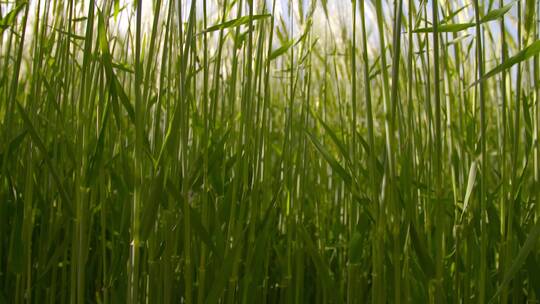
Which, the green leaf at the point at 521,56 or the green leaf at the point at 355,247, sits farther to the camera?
the green leaf at the point at 355,247

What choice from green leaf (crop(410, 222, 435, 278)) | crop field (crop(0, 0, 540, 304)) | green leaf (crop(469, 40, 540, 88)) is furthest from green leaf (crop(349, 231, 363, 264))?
green leaf (crop(469, 40, 540, 88))

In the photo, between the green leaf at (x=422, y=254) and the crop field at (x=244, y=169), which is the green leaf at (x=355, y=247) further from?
the green leaf at (x=422, y=254)

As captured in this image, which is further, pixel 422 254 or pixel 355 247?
pixel 355 247

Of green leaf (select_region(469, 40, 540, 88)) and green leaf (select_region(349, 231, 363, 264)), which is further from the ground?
green leaf (select_region(469, 40, 540, 88))

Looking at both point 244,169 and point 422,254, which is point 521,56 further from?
point 244,169

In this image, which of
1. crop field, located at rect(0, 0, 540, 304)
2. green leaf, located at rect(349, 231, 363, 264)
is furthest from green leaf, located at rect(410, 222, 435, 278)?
green leaf, located at rect(349, 231, 363, 264)

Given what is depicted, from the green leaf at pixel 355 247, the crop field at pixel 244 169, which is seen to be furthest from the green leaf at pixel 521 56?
the green leaf at pixel 355 247

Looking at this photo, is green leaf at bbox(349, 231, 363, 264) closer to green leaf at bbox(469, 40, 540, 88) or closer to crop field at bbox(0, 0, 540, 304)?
crop field at bbox(0, 0, 540, 304)

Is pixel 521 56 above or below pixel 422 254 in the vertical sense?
above

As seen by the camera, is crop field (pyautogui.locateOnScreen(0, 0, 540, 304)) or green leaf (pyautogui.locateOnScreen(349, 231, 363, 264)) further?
green leaf (pyautogui.locateOnScreen(349, 231, 363, 264))

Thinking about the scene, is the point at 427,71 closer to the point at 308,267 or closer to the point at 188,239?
the point at 188,239

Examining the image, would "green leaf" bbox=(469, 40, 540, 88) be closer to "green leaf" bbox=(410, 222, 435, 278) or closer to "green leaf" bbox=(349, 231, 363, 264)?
"green leaf" bbox=(410, 222, 435, 278)

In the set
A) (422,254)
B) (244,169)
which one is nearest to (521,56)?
(422,254)

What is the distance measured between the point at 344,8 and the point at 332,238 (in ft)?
1.56
